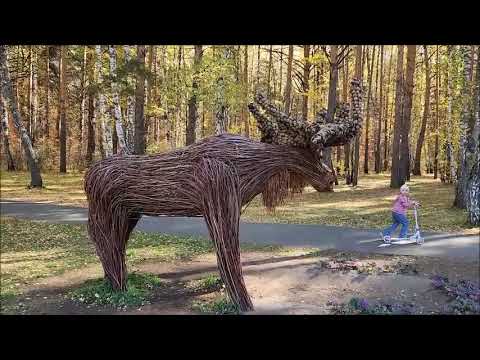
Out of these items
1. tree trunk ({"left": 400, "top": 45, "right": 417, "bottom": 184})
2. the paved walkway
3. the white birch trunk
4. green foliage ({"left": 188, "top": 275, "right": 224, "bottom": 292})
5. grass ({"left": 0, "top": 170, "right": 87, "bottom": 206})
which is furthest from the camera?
tree trunk ({"left": 400, "top": 45, "right": 417, "bottom": 184})

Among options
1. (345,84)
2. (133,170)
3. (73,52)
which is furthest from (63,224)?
(345,84)

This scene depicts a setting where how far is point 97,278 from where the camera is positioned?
21.4 feet

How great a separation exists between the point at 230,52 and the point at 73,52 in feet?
32.0

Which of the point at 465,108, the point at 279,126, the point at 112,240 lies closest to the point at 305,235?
the point at 279,126

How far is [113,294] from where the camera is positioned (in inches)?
224

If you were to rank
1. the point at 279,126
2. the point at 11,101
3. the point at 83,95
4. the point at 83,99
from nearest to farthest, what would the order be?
the point at 279,126 < the point at 11,101 < the point at 83,95 < the point at 83,99

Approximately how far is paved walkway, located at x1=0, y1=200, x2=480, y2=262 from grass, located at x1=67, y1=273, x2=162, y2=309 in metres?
3.31

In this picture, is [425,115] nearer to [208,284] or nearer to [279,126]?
[279,126]

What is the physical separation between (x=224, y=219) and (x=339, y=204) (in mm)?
9663

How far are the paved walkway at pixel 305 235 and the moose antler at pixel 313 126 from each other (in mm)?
3557

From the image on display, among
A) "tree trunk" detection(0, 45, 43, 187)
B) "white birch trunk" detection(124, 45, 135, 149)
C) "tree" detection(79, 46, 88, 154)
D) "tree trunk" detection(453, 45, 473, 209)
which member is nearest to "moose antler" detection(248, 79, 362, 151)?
"tree trunk" detection(453, 45, 473, 209)

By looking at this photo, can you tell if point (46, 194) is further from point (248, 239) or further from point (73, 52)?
point (73, 52)

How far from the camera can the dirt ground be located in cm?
537

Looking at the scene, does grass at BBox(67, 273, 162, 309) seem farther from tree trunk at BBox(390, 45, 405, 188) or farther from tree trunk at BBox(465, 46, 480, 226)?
tree trunk at BBox(390, 45, 405, 188)
